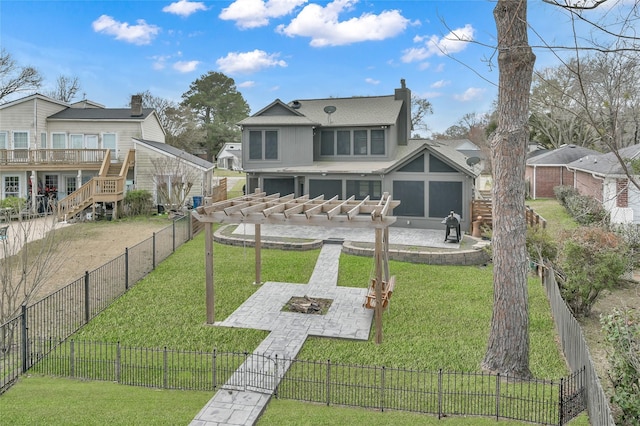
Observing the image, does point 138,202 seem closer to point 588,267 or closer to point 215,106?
point 588,267

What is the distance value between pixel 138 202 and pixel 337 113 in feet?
41.4

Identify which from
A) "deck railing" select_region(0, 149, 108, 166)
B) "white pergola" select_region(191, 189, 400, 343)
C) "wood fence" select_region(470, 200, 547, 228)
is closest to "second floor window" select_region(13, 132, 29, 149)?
"deck railing" select_region(0, 149, 108, 166)

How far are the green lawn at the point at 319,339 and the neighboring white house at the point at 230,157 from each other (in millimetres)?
47146

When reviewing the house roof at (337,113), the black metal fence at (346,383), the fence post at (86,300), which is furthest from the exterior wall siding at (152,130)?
the black metal fence at (346,383)

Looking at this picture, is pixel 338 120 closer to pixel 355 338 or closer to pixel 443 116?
pixel 355 338

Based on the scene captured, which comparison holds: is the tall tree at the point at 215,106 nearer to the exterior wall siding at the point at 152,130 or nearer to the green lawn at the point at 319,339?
the exterior wall siding at the point at 152,130

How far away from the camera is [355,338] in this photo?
947cm

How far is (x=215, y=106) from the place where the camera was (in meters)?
57.9

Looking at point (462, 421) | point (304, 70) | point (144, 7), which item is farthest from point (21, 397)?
point (304, 70)

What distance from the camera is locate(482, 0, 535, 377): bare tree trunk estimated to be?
7.82 meters

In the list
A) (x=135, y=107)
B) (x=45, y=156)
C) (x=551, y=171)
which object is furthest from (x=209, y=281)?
(x=551, y=171)

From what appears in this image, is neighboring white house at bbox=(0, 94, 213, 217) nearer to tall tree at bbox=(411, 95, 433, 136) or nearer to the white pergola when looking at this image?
the white pergola

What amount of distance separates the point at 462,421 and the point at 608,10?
219 inches

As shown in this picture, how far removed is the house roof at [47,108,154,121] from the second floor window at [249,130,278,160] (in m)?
8.75
